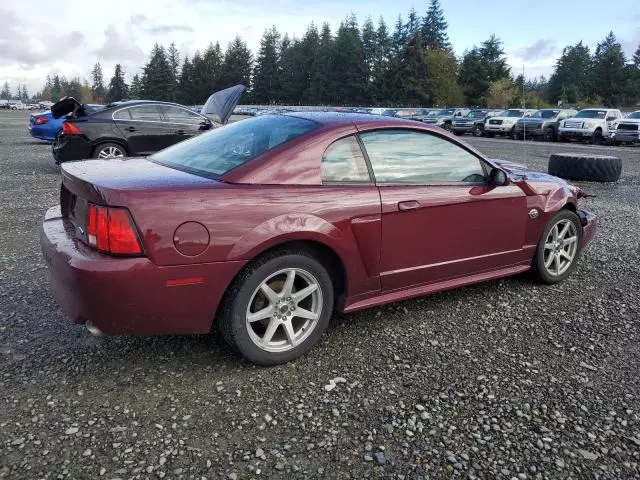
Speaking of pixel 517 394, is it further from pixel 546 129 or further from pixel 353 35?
pixel 353 35

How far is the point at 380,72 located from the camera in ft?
266

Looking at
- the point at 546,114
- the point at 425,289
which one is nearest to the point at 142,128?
the point at 425,289

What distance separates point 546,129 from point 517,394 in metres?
25.3

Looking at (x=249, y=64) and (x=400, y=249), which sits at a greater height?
(x=249, y=64)

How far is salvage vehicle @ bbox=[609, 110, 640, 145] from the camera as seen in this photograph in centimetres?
2220

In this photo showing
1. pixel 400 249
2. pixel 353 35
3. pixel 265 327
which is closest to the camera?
pixel 265 327

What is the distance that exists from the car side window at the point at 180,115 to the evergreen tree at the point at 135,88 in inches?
3723

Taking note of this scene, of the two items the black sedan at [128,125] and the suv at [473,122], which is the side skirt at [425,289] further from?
the suv at [473,122]

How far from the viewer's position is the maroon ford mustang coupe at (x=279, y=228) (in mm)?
2578

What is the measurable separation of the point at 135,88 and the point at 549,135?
325ft

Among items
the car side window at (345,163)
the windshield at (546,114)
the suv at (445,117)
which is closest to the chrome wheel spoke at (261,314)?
the car side window at (345,163)

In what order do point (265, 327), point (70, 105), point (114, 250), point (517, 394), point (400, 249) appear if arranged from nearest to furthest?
point (114, 250) → point (517, 394) → point (265, 327) → point (400, 249) → point (70, 105)

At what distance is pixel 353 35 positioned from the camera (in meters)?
83.6

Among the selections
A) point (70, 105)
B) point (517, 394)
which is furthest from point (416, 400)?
point (70, 105)
